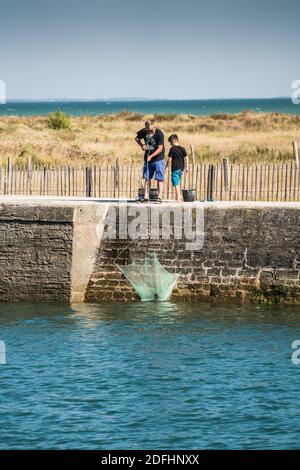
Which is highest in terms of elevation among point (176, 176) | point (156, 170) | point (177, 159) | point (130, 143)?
point (177, 159)

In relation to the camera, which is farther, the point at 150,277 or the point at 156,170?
the point at 156,170

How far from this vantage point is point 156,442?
1494 centimetres

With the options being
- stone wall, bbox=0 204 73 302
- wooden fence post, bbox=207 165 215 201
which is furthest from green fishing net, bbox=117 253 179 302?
wooden fence post, bbox=207 165 215 201

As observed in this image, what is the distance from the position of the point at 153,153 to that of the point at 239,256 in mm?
2787

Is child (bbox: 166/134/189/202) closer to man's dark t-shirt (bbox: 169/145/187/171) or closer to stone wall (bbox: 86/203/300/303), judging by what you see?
man's dark t-shirt (bbox: 169/145/187/171)

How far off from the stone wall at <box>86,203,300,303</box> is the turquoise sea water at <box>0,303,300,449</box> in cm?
38

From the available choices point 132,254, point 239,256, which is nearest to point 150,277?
point 132,254

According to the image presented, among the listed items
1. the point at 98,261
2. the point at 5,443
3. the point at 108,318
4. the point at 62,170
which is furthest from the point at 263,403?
the point at 62,170

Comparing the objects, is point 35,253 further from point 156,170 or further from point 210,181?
point 210,181

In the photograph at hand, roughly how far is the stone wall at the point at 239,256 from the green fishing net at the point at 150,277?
0.11 meters

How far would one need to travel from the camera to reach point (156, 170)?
23.9 metres

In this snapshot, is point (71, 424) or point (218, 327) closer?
point (71, 424)

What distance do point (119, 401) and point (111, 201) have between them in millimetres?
7945

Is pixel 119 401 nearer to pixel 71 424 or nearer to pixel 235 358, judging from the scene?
pixel 71 424
